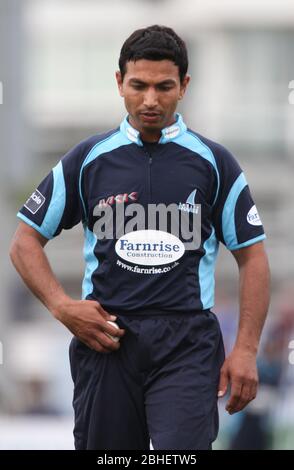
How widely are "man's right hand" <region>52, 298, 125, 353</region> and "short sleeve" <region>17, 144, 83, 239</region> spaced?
35 cm

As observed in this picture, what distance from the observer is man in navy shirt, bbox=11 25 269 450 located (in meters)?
5.57

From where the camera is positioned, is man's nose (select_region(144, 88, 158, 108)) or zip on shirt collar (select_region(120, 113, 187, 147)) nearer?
man's nose (select_region(144, 88, 158, 108))

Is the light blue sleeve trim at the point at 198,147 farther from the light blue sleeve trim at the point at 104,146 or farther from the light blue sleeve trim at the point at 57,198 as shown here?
the light blue sleeve trim at the point at 57,198

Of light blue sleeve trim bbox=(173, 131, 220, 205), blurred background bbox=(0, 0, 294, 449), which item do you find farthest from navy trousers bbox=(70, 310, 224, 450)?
blurred background bbox=(0, 0, 294, 449)

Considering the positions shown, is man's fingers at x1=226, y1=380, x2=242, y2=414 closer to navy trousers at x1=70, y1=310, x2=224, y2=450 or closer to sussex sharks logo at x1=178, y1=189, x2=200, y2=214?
navy trousers at x1=70, y1=310, x2=224, y2=450

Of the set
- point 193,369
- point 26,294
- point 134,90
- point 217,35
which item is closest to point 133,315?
point 193,369

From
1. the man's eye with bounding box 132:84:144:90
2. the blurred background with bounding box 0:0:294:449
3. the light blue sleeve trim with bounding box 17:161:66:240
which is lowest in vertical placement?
the blurred background with bounding box 0:0:294:449

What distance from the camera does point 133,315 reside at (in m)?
5.62

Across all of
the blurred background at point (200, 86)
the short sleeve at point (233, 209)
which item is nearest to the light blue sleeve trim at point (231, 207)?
the short sleeve at point (233, 209)

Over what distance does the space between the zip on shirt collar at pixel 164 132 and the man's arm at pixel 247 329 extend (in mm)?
528
